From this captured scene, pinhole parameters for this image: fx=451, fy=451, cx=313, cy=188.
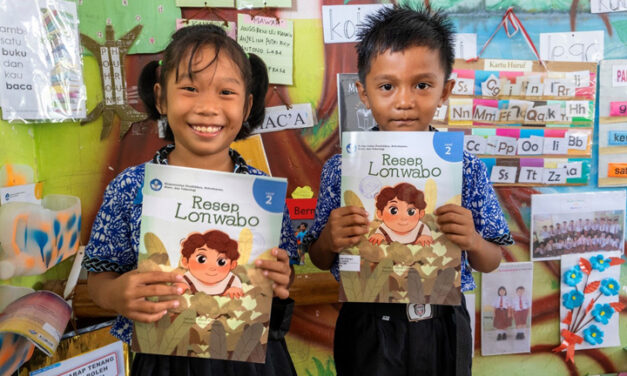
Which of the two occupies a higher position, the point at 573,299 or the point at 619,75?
the point at 619,75

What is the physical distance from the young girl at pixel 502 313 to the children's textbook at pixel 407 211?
2.98 feet

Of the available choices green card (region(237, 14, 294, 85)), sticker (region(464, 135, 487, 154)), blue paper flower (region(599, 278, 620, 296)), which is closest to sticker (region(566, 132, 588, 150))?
sticker (region(464, 135, 487, 154))

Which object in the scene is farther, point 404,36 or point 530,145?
point 530,145

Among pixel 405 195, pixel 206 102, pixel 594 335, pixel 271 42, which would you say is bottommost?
pixel 594 335

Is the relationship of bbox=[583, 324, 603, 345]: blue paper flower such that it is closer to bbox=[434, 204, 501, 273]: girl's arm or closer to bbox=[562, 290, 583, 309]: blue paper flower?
bbox=[562, 290, 583, 309]: blue paper flower

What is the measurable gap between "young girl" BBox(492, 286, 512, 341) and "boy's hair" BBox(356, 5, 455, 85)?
40.8 inches

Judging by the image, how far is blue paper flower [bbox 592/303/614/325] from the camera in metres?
1.82

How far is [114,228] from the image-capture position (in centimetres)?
95

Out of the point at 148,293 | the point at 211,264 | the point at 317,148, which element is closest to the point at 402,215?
the point at 211,264

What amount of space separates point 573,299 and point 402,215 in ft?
4.00

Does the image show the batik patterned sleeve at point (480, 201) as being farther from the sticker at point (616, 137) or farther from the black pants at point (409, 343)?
the sticker at point (616, 137)

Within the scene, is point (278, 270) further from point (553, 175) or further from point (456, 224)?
point (553, 175)

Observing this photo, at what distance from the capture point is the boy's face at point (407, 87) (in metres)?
1.05

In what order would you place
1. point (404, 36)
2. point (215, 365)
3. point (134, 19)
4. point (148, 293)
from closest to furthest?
1. point (148, 293)
2. point (215, 365)
3. point (404, 36)
4. point (134, 19)
